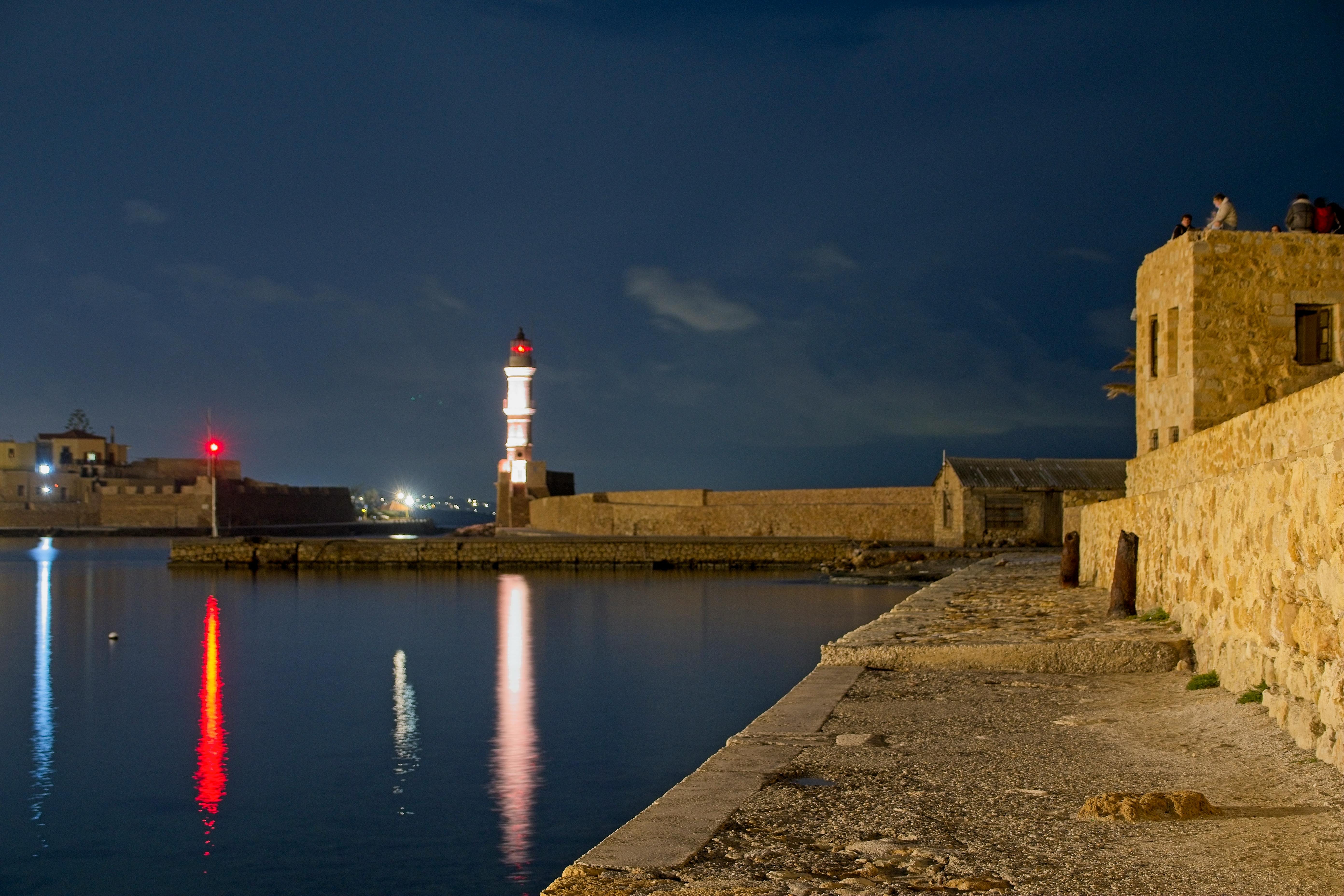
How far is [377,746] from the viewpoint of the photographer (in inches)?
468

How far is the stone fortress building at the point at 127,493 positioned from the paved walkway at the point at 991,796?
266 feet

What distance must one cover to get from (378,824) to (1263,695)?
6.10 m

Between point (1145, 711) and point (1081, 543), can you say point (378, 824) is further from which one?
point (1081, 543)

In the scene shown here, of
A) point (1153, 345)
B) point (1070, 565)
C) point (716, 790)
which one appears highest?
point (1153, 345)

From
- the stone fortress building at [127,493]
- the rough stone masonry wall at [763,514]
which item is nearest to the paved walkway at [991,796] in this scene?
the rough stone masonry wall at [763,514]

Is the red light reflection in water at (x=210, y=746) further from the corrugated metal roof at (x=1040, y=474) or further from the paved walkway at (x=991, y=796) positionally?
the corrugated metal roof at (x=1040, y=474)

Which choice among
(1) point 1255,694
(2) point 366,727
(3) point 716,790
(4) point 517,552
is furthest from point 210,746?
(4) point 517,552

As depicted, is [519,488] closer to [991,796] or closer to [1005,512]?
[1005,512]

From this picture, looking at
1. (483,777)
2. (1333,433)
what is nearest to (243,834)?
(483,777)

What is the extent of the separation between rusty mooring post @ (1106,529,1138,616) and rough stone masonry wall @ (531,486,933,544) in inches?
1068

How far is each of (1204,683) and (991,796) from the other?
291 cm

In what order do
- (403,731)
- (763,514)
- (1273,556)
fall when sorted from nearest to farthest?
(1273,556)
(403,731)
(763,514)

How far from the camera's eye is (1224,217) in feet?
45.1

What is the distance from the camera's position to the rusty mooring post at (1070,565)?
48.9 ft
